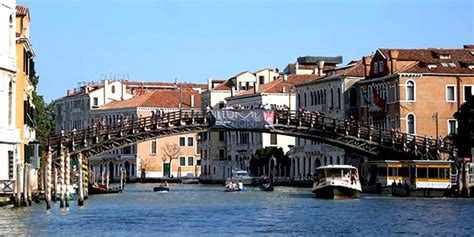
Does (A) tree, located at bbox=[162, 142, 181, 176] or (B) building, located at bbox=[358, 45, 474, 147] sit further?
(A) tree, located at bbox=[162, 142, 181, 176]

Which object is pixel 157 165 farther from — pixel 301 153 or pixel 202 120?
pixel 202 120

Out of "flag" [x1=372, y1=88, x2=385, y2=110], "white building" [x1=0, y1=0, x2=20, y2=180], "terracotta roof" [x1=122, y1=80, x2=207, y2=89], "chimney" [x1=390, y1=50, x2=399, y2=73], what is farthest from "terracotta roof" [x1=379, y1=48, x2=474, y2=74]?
"terracotta roof" [x1=122, y1=80, x2=207, y2=89]

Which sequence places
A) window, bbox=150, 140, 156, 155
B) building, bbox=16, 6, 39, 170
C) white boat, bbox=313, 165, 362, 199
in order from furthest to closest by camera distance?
window, bbox=150, 140, 156, 155 → white boat, bbox=313, 165, 362, 199 → building, bbox=16, 6, 39, 170

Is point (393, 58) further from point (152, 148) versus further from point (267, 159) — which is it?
point (152, 148)

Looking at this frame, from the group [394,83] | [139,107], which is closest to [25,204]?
[394,83]

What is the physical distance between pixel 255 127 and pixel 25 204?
18.0 m

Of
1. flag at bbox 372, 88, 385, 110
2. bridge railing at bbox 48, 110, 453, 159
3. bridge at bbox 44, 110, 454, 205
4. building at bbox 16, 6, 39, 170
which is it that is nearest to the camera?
building at bbox 16, 6, 39, 170

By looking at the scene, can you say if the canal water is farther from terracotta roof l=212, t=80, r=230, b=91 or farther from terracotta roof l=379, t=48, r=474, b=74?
terracotta roof l=212, t=80, r=230, b=91

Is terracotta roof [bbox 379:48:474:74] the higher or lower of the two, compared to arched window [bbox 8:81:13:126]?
higher

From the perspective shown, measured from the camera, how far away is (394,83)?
6278 cm

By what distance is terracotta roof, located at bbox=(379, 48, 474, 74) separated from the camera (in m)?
62.2

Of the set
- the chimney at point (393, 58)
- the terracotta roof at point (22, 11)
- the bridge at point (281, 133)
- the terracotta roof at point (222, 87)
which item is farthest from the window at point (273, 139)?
the terracotta roof at point (22, 11)

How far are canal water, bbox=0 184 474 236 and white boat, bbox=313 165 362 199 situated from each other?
5.14 feet

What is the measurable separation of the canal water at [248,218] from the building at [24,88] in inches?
77.8
